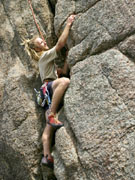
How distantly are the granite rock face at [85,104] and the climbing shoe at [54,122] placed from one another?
112 mm

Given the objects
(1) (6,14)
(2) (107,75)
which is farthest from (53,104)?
(1) (6,14)

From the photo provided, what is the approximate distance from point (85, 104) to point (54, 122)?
95cm

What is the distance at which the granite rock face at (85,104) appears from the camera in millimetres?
5102

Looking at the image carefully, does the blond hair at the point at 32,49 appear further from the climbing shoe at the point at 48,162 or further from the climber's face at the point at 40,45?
the climbing shoe at the point at 48,162

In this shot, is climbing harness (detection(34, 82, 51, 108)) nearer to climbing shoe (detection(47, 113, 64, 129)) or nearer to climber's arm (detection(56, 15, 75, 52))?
climbing shoe (detection(47, 113, 64, 129))

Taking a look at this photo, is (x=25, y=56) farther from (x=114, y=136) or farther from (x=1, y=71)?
(x=114, y=136)

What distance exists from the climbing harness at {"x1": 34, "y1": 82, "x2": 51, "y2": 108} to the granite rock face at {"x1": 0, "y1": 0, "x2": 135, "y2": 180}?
1.20 feet

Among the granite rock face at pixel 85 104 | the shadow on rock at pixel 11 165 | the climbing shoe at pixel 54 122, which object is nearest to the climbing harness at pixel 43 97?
the granite rock face at pixel 85 104

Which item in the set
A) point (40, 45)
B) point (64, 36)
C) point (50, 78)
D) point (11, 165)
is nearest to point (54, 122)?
point (50, 78)

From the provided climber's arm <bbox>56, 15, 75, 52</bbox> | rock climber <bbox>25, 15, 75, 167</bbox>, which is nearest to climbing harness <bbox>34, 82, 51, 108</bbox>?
rock climber <bbox>25, 15, 75, 167</bbox>

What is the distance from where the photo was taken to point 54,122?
610 cm

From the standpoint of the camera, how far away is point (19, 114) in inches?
279

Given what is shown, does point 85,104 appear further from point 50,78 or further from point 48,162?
point 48,162

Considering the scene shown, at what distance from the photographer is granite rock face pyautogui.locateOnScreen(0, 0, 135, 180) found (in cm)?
510
